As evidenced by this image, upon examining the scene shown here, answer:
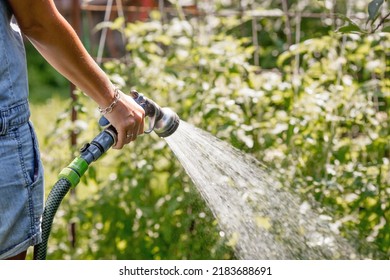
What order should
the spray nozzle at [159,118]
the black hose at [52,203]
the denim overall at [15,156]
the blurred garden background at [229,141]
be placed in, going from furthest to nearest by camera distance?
the blurred garden background at [229,141] → the spray nozzle at [159,118] → the black hose at [52,203] → the denim overall at [15,156]

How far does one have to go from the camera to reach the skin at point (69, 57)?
1825 mm

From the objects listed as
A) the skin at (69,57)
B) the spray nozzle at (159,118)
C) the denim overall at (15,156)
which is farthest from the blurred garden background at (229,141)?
the denim overall at (15,156)

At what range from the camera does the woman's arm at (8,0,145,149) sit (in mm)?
1824

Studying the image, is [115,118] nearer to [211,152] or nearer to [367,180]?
[211,152]

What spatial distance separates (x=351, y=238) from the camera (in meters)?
2.92

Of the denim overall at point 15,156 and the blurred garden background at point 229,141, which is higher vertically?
the denim overall at point 15,156

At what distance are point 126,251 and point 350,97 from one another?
42.8 inches

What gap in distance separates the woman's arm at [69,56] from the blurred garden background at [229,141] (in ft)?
3.19

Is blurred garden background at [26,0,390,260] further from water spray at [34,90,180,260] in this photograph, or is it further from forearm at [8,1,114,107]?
forearm at [8,1,114,107]

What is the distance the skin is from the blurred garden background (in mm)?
965

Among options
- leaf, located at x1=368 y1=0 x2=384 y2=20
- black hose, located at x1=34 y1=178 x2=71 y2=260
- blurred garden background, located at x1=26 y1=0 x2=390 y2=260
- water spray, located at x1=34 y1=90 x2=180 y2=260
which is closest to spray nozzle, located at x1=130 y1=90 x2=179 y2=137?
water spray, located at x1=34 y1=90 x2=180 y2=260

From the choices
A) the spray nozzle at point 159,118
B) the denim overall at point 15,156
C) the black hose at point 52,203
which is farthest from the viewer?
the spray nozzle at point 159,118

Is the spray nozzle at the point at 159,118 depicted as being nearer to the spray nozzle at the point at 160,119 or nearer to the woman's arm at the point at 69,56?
the spray nozzle at the point at 160,119
